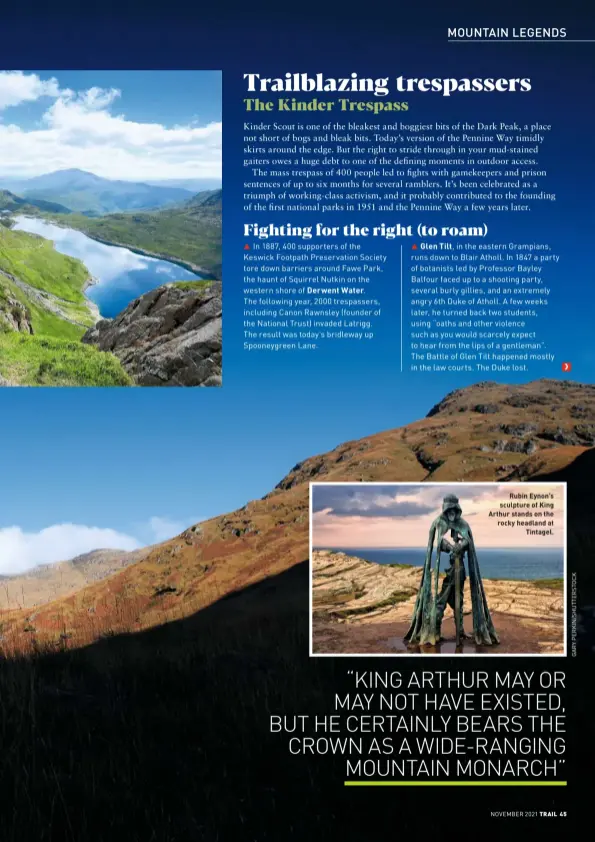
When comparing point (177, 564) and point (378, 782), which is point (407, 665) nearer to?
point (378, 782)

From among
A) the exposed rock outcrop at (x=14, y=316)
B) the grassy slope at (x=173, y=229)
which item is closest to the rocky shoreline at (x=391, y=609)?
the grassy slope at (x=173, y=229)

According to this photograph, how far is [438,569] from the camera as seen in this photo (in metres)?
7.31

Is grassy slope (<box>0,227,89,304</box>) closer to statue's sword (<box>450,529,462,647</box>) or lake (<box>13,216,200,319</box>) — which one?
lake (<box>13,216,200,319</box>)

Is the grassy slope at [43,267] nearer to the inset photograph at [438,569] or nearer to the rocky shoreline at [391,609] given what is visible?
the inset photograph at [438,569]

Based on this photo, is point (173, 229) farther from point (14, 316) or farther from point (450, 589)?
point (450, 589)

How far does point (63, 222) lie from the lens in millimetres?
8320

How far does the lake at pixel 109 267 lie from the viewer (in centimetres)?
809

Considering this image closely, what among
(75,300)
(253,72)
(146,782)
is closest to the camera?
(146,782)

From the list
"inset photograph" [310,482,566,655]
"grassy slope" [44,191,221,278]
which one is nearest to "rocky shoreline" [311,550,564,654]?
"inset photograph" [310,482,566,655]

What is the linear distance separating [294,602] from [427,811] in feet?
6.14

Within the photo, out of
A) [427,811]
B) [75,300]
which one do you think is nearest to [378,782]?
[427,811]

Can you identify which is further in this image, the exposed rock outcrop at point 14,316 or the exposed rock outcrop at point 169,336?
the exposed rock outcrop at point 14,316

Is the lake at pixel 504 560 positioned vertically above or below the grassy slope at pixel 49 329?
below

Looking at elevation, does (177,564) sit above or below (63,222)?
below
